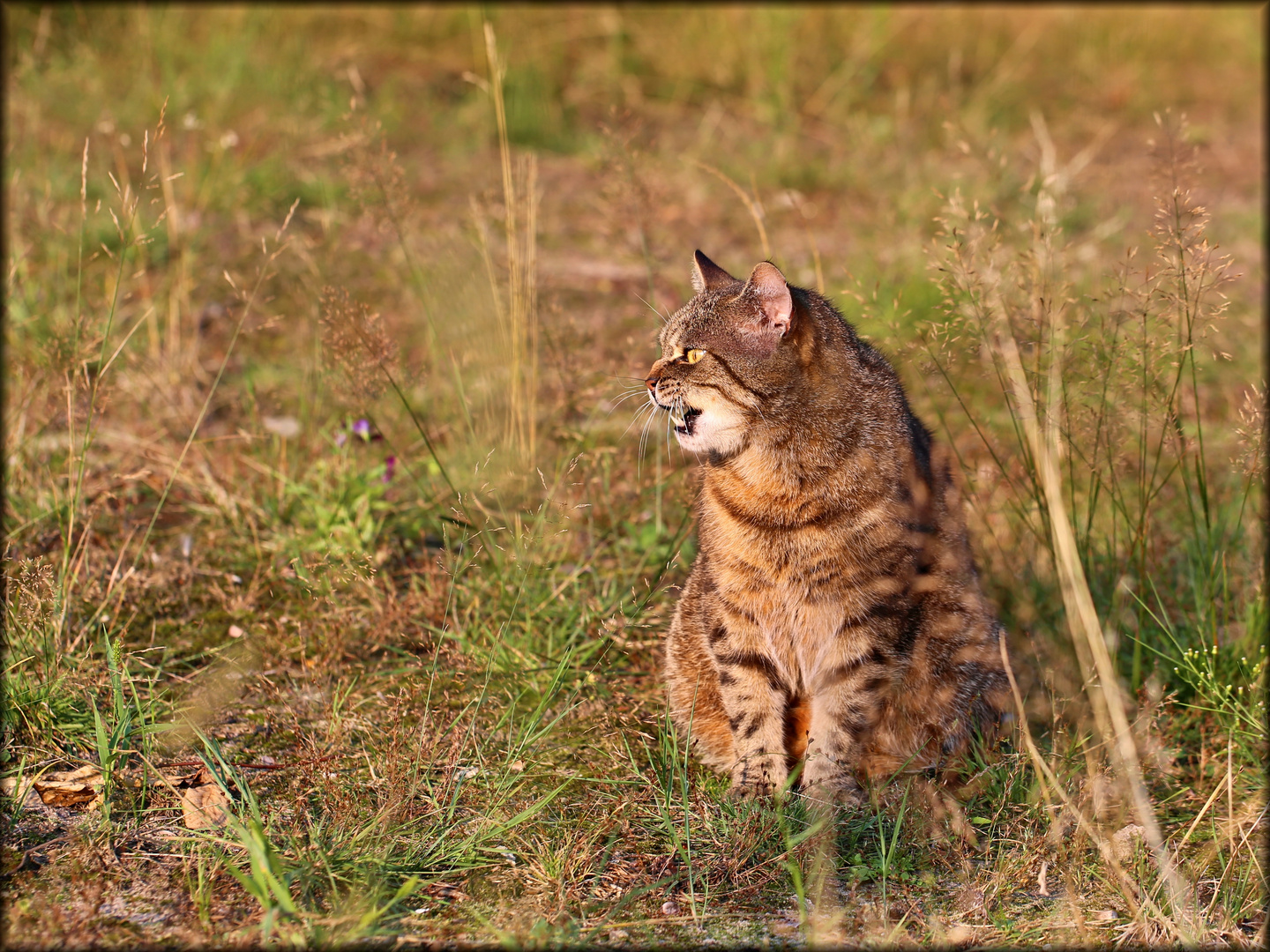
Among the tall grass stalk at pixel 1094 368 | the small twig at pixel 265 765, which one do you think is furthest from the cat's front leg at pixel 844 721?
the small twig at pixel 265 765

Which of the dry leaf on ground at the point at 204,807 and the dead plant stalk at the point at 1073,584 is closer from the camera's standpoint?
the dead plant stalk at the point at 1073,584

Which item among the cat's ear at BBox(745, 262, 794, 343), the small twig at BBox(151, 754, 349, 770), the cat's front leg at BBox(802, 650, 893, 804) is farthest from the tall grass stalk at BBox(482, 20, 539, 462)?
the cat's front leg at BBox(802, 650, 893, 804)

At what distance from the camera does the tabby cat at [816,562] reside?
8.49 feet

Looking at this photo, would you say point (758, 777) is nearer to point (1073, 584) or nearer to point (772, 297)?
point (1073, 584)

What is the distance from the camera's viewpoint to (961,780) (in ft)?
9.13

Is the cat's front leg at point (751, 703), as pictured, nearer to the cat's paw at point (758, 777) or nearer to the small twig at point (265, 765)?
the cat's paw at point (758, 777)

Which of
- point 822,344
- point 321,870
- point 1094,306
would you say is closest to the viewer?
point 321,870

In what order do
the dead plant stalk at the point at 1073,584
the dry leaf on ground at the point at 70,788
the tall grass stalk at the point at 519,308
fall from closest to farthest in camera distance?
the dead plant stalk at the point at 1073,584 → the dry leaf on ground at the point at 70,788 → the tall grass stalk at the point at 519,308

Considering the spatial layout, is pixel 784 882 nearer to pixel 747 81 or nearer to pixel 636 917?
pixel 636 917

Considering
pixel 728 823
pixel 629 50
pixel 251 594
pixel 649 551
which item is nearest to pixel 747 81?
pixel 629 50

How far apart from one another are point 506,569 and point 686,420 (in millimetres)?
737

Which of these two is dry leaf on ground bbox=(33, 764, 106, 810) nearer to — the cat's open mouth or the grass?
the grass

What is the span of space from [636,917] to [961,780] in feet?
3.30

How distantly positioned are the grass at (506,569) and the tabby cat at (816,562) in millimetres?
163
